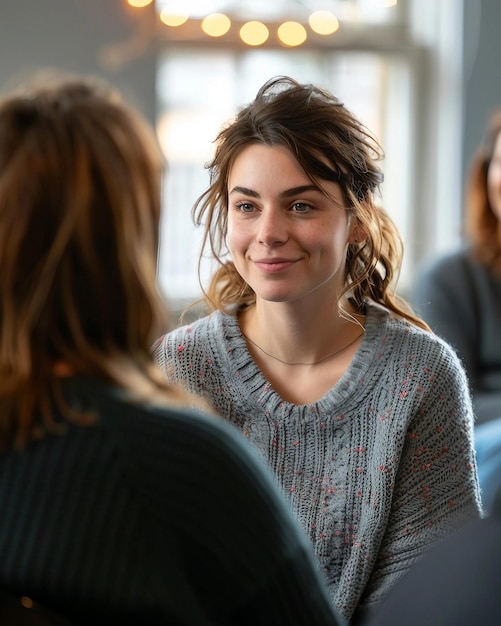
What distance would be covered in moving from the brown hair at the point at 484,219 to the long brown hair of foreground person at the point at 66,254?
7.69 feet

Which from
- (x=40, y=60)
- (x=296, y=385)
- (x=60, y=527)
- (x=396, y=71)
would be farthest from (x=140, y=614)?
(x=396, y=71)

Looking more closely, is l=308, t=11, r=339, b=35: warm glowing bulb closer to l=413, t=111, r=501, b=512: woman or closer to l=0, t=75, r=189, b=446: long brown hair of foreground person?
l=413, t=111, r=501, b=512: woman

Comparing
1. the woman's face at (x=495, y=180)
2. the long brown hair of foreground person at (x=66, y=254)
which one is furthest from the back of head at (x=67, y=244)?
the woman's face at (x=495, y=180)

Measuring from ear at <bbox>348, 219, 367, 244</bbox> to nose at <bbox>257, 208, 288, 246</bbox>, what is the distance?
6.4 inches

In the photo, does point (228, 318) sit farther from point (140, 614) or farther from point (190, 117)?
point (190, 117)

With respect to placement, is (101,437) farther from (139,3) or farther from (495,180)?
(139,3)

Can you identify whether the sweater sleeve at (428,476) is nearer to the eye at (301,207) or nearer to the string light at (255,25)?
the eye at (301,207)

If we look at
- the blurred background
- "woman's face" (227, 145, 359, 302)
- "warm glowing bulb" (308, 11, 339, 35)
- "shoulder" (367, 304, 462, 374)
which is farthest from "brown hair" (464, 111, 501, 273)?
"woman's face" (227, 145, 359, 302)

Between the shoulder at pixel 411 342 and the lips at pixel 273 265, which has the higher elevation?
the lips at pixel 273 265

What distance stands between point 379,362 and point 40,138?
92cm

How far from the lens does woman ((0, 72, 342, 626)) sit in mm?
902

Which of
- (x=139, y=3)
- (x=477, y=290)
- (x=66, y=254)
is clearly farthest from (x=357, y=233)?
(x=139, y=3)

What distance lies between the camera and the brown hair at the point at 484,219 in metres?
3.15

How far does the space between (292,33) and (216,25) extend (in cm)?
31
